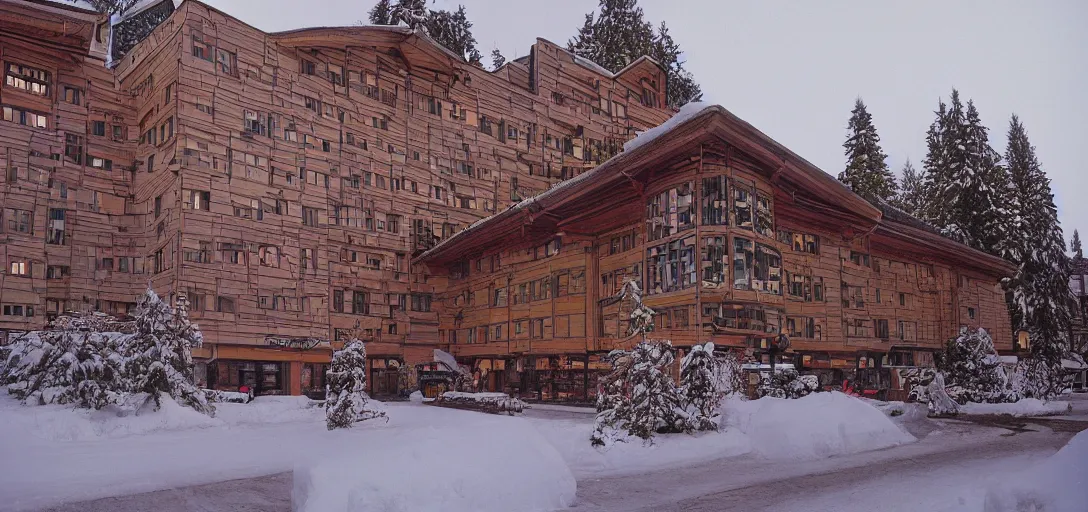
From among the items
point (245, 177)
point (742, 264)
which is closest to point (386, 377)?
point (245, 177)

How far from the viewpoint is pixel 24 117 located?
3978cm

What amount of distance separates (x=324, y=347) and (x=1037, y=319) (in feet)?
168

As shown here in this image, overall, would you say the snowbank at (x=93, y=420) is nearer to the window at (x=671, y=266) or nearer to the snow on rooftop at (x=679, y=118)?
the window at (x=671, y=266)

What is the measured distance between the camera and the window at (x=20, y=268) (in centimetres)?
3859

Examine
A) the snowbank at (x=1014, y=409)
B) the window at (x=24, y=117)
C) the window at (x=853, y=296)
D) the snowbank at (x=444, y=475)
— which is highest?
the window at (x=24, y=117)

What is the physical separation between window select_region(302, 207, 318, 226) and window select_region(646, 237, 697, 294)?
22.0 m

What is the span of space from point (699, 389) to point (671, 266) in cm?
1341

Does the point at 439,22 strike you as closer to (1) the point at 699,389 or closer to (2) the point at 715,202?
(2) the point at 715,202

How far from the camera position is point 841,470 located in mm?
15688

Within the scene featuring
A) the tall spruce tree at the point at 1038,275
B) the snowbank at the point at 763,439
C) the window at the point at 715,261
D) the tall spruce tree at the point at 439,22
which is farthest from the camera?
the tall spruce tree at the point at 439,22

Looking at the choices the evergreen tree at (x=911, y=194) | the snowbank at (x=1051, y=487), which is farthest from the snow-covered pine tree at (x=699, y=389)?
the evergreen tree at (x=911, y=194)

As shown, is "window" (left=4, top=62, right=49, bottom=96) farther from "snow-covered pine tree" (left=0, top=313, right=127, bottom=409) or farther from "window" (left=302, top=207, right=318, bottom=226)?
"snow-covered pine tree" (left=0, top=313, right=127, bottom=409)

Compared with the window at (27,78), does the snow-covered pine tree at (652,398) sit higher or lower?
lower

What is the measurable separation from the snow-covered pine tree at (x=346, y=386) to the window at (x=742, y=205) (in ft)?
57.0
